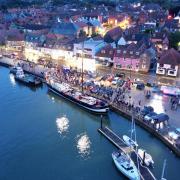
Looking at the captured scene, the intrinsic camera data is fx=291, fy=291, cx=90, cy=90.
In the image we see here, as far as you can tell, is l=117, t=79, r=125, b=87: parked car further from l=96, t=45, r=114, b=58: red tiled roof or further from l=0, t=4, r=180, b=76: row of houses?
l=96, t=45, r=114, b=58: red tiled roof

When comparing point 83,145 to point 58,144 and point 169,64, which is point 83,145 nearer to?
point 58,144

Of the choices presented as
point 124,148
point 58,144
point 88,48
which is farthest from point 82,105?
point 88,48

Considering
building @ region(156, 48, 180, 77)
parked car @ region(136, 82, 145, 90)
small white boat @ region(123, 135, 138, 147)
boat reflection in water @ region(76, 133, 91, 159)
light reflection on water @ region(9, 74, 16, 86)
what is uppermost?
building @ region(156, 48, 180, 77)

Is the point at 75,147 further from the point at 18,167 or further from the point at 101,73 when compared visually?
the point at 101,73

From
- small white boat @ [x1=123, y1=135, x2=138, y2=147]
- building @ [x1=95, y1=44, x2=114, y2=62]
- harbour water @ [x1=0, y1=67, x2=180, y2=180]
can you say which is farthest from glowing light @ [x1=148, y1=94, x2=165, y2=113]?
building @ [x1=95, y1=44, x2=114, y2=62]

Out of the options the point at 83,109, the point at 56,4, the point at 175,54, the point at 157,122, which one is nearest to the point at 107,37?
the point at 175,54
